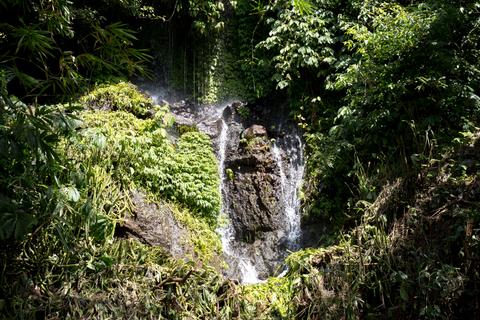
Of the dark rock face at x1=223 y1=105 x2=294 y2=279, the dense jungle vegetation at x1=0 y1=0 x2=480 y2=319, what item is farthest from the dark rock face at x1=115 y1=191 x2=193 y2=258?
the dark rock face at x1=223 y1=105 x2=294 y2=279

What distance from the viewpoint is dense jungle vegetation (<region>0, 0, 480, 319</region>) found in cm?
305

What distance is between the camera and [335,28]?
614 centimetres

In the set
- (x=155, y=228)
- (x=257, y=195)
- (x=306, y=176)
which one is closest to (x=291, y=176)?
(x=306, y=176)

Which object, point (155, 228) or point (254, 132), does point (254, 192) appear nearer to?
point (254, 132)

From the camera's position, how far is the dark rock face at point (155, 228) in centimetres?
405

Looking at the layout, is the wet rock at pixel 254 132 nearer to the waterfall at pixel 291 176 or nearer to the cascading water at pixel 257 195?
the cascading water at pixel 257 195

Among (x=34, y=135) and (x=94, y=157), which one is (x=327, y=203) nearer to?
(x=94, y=157)

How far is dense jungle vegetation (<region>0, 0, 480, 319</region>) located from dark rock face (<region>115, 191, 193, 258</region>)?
0.19 feet

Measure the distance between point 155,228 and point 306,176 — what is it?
2371mm

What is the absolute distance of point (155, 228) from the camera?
4242 millimetres

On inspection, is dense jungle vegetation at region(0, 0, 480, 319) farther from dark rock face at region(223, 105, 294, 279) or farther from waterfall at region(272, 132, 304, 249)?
dark rock face at region(223, 105, 294, 279)

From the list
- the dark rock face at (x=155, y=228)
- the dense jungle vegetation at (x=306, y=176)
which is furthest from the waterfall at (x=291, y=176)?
Result: the dark rock face at (x=155, y=228)

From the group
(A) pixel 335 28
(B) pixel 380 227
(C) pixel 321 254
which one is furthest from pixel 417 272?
(A) pixel 335 28

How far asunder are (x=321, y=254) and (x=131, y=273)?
1.68 m
